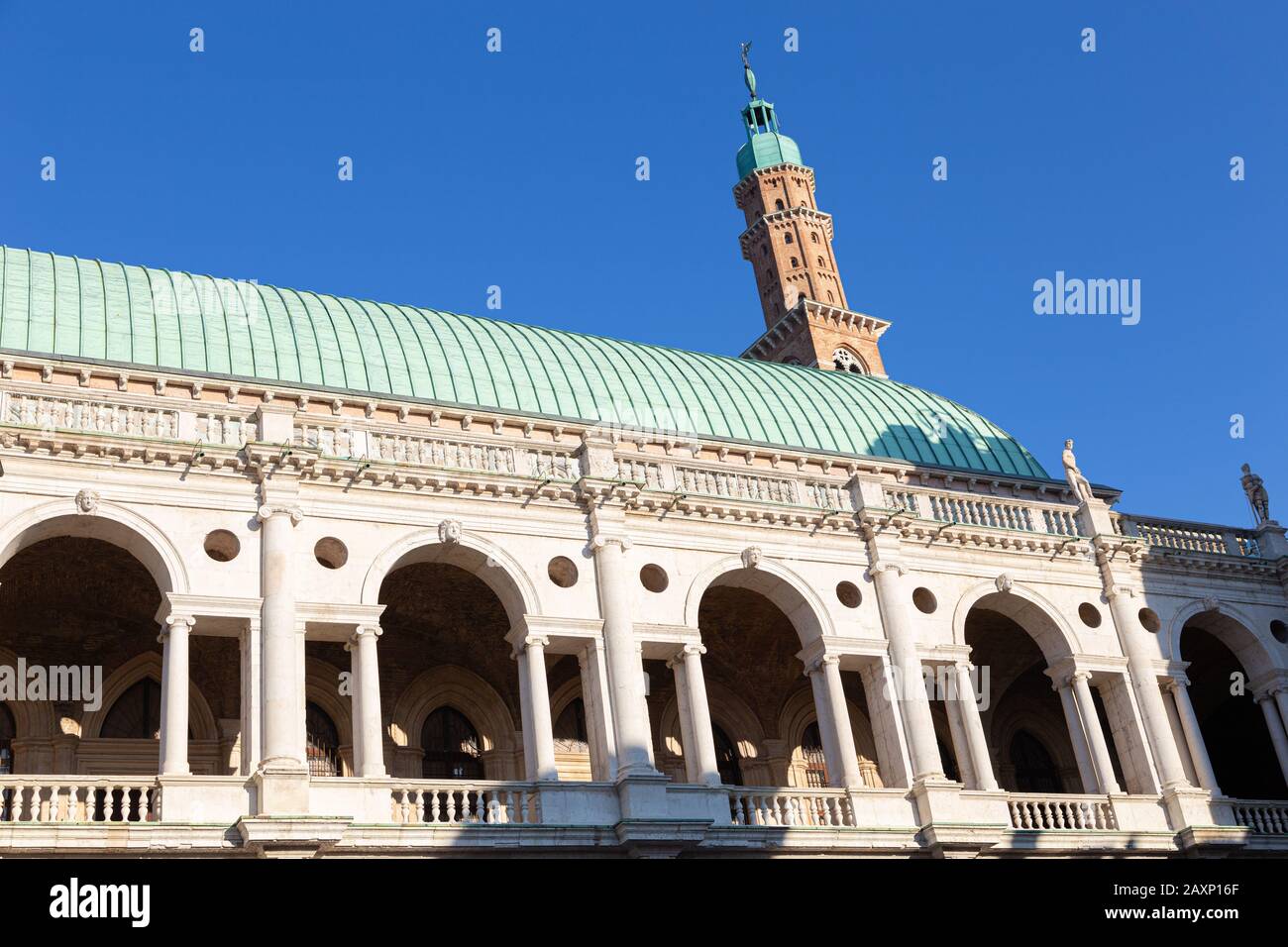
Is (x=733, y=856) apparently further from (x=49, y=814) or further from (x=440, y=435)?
(x=49, y=814)

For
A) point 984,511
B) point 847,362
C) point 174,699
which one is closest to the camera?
point 174,699

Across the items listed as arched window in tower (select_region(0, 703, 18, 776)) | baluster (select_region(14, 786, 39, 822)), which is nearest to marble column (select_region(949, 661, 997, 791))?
baluster (select_region(14, 786, 39, 822))

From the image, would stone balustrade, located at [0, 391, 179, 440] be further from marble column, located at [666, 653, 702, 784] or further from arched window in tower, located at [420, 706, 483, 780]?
marble column, located at [666, 653, 702, 784]

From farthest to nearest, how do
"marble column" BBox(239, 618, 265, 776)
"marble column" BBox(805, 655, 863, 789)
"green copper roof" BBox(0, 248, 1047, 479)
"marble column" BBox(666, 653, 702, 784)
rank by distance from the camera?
Result: 1. "green copper roof" BBox(0, 248, 1047, 479)
2. "marble column" BBox(805, 655, 863, 789)
3. "marble column" BBox(666, 653, 702, 784)
4. "marble column" BBox(239, 618, 265, 776)

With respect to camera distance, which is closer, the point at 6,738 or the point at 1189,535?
the point at 6,738

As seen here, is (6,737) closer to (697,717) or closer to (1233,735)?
(697,717)

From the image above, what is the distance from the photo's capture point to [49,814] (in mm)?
23375

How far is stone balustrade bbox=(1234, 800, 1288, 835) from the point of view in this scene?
109ft

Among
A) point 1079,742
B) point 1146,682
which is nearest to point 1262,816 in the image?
point 1146,682

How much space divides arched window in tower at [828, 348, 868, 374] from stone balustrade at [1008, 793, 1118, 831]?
2524 cm

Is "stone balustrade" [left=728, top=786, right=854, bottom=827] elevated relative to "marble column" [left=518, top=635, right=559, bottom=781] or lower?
lower

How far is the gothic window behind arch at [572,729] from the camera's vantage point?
114 ft

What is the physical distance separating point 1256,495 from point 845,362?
1815 cm

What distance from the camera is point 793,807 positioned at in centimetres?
2906
